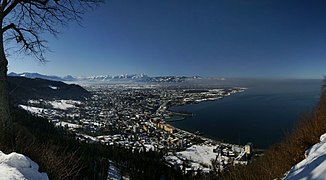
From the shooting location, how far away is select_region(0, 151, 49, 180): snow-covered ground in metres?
2.40

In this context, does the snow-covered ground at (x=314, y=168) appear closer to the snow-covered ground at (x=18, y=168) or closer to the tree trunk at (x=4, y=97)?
the snow-covered ground at (x=18, y=168)

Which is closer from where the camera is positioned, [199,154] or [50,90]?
[199,154]

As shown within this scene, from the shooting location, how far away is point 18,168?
2535mm

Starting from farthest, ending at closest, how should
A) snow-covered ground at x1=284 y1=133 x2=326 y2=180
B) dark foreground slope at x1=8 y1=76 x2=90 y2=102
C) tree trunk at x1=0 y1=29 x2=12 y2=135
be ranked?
1. dark foreground slope at x1=8 y1=76 x2=90 y2=102
2. tree trunk at x1=0 y1=29 x2=12 y2=135
3. snow-covered ground at x1=284 y1=133 x2=326 y2=180

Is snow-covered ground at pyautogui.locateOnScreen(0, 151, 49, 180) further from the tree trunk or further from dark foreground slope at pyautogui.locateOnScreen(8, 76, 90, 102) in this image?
dark foreground slope at pyautogui.locateOnScreen(8, 76, 90, 102)

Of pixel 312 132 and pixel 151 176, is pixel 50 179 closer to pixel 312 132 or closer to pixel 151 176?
pixel 312 132

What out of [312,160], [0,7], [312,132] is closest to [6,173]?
[0,7]

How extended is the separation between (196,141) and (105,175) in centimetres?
2253

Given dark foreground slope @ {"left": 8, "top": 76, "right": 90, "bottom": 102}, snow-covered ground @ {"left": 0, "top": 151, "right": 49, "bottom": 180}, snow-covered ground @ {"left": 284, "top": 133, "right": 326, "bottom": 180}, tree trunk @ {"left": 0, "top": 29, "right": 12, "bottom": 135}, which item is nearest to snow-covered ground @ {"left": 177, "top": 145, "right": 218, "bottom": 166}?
snow-covered ground @ {"left": 284, "top": 133, "right": 326, "bottom": 180}

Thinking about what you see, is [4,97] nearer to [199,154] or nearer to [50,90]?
[199,154]

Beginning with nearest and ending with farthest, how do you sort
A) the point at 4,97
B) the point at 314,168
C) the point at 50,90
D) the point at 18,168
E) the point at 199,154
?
the point at 18,168, the point at 314,168, the point at 4,97, the point at 199,154, the point at 50,90

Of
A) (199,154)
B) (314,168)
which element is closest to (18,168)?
(314,168)

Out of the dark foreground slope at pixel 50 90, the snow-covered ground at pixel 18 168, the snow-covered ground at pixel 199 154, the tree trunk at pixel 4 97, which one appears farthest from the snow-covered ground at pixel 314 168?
the dark foreground slope at pixel 50 90

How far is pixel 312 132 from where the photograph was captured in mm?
4590
